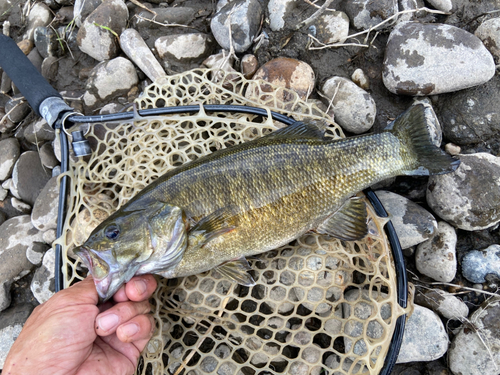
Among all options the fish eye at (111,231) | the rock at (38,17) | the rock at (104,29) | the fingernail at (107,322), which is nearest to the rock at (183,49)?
the rock at (104,29)

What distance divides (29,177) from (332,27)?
4159mm

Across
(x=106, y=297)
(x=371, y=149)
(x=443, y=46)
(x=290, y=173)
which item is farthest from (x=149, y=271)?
(x=443, y=46)

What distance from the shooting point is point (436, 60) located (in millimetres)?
3309

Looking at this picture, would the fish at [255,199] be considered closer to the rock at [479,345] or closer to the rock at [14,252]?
the rock at [479,345]

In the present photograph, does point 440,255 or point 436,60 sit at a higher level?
point 436,60

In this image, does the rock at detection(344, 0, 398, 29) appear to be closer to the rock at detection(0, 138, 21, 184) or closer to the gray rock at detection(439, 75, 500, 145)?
the gray rock at detection(439, 75, 500, 145)

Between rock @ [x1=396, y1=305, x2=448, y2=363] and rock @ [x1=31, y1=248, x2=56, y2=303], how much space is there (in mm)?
3712

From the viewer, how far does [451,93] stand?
11.7 feet

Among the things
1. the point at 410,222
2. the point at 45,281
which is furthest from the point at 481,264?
the point at 45,281

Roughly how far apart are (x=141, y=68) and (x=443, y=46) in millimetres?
3435

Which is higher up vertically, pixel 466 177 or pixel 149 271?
→ pixel 149 271

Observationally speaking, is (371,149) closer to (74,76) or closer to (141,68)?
(141,68)

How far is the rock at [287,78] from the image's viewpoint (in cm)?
351

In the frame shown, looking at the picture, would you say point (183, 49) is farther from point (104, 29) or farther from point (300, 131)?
point (300, 131)
